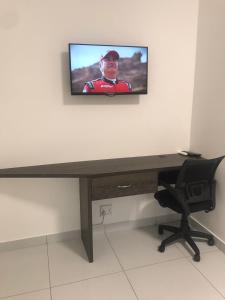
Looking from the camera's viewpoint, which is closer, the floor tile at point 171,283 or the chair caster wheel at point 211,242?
the floor tile at point 171,283

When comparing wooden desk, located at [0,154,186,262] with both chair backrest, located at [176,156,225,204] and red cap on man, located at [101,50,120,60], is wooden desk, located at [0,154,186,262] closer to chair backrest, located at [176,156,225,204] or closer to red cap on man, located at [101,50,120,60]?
chair backrest, located at [176,156,225,204]

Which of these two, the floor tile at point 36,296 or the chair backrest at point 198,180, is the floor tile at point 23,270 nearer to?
the floor tile at point 36,296

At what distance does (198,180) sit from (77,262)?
4.20 feet

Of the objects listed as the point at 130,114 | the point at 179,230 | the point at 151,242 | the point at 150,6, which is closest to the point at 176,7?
the point at 150,6

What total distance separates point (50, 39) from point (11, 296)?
205 cm

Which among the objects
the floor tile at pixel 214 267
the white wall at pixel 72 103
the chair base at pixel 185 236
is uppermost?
the white wall at pixel 72 103

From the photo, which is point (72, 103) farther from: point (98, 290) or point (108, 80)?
point (98, 290)

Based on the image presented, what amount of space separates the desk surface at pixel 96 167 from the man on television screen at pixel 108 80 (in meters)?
0.65

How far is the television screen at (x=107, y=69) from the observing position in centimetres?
212

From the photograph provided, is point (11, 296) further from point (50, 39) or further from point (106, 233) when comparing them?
point (50, 39)

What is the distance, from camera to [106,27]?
2.22 metres

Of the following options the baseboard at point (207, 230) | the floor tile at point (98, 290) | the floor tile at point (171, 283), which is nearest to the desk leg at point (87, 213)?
the floor tile at point (98, 290)

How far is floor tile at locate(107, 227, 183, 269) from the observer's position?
221 cm

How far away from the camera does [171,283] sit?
194 cm
